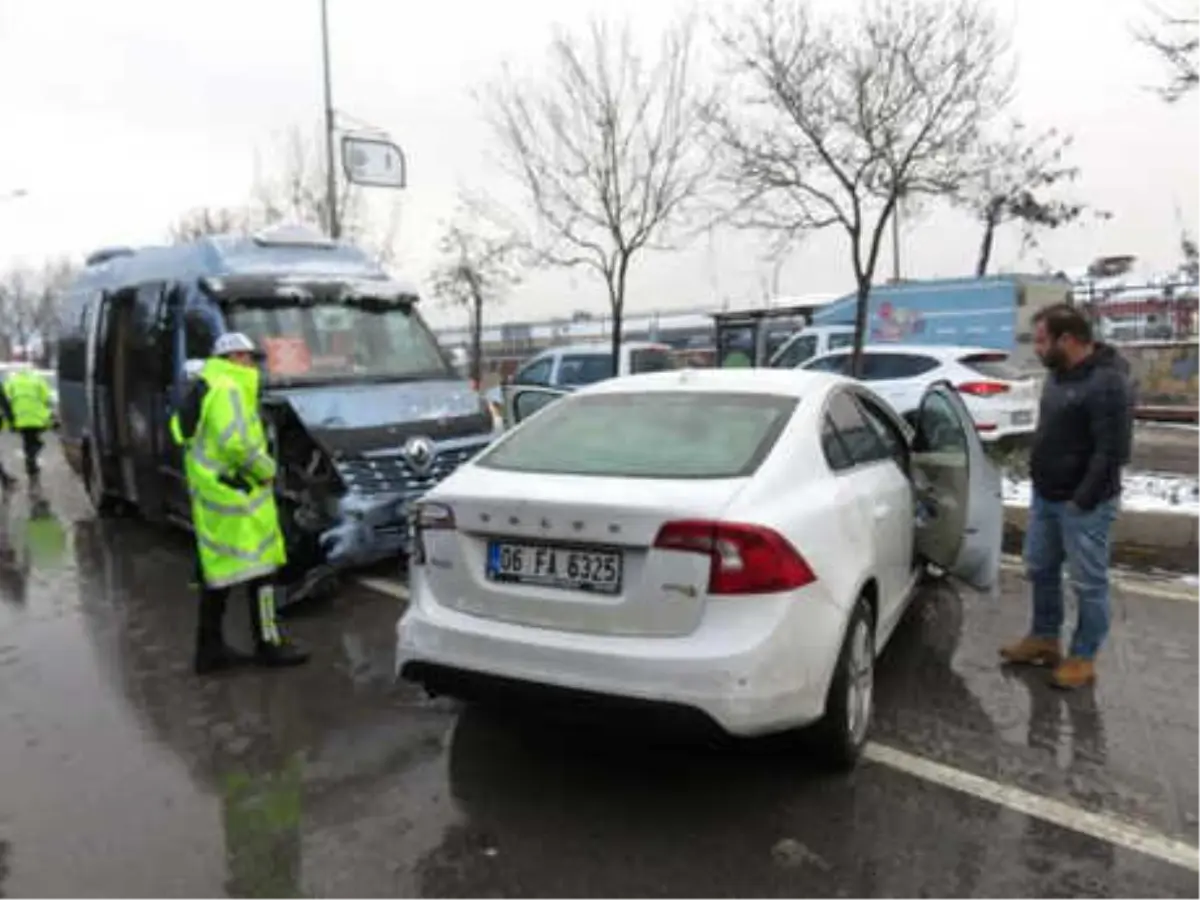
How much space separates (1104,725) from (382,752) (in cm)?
311

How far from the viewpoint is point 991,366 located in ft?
40.5

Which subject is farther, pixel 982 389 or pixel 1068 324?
pixel 982 389

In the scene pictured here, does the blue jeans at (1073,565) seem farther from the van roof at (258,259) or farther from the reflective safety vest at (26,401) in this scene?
the reflective safety vest at (26,401)

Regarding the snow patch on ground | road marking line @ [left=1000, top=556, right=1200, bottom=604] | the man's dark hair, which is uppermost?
the man's dark hair

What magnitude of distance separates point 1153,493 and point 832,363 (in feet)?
17.1

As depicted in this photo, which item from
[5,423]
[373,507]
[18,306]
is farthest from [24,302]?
[373,507]

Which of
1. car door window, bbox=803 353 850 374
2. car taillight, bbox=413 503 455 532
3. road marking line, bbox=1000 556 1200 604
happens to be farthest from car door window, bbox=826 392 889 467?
car door window, bbox=803 353 850 374

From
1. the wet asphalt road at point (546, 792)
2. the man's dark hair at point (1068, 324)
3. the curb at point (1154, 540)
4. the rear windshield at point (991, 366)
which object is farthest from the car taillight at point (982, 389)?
the man's dark hair at point (1068, 324)

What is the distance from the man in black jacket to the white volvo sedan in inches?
33.8

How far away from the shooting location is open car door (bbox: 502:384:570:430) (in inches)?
307

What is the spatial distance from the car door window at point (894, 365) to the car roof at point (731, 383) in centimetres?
808

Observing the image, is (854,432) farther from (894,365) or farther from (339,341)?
(894,365)

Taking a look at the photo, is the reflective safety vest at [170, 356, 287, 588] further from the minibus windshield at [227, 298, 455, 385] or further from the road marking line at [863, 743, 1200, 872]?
the road marking line at [863, 743, 1200, 872]

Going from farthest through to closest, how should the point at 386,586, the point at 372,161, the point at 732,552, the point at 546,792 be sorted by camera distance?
1. the point at 372,161
2. the point at 386,586
3. the point at 546,792
4. the point at 732,552
